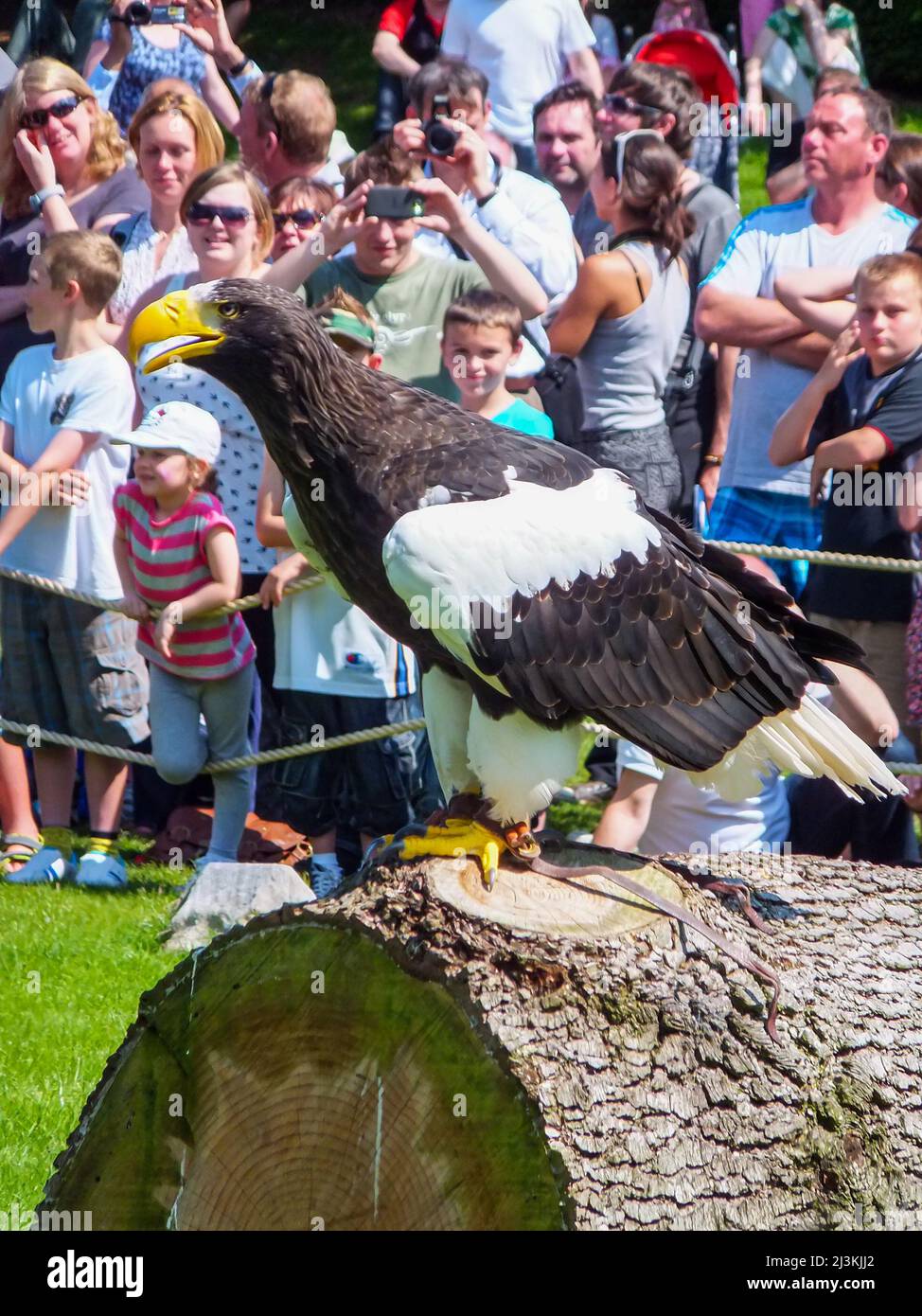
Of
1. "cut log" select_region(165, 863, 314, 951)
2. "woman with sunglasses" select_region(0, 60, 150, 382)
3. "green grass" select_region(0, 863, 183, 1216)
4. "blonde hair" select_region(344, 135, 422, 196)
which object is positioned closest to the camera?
"green grass" select_region(0, 863, 183, 1216)

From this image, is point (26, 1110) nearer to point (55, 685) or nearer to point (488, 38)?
point (55, 685)

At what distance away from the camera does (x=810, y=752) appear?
4238 millimetres

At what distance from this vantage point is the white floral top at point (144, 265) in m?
7.46

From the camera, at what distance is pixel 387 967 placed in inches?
130

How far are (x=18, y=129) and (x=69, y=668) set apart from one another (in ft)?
9.07

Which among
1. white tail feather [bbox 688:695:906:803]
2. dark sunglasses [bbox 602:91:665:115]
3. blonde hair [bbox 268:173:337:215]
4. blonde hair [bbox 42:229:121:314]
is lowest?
white tail feather [bbox 688:695:906:803]

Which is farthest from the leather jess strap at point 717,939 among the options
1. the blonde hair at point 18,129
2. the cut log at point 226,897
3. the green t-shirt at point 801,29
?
the green t-shirt at point 801,29

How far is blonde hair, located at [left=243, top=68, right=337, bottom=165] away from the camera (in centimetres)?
785

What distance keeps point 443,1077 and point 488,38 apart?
24.8 ft

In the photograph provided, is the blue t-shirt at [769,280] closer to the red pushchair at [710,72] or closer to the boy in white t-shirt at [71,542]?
the red pushchair at [710,72]

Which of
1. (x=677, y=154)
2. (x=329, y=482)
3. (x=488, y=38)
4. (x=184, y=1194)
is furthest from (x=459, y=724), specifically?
(x=488, y=38)

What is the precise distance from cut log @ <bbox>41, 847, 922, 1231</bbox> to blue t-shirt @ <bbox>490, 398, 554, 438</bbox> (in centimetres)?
283

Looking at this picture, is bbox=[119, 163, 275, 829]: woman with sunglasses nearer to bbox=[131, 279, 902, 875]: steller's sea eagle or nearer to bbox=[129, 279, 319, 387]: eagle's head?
bbox=[131, 279, 902, 875]: steller's sea eagle

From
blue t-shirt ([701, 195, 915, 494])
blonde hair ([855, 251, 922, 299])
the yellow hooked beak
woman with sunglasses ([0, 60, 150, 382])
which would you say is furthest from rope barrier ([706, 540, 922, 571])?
woman with sunglasses ([0, 60, 150, 382])
